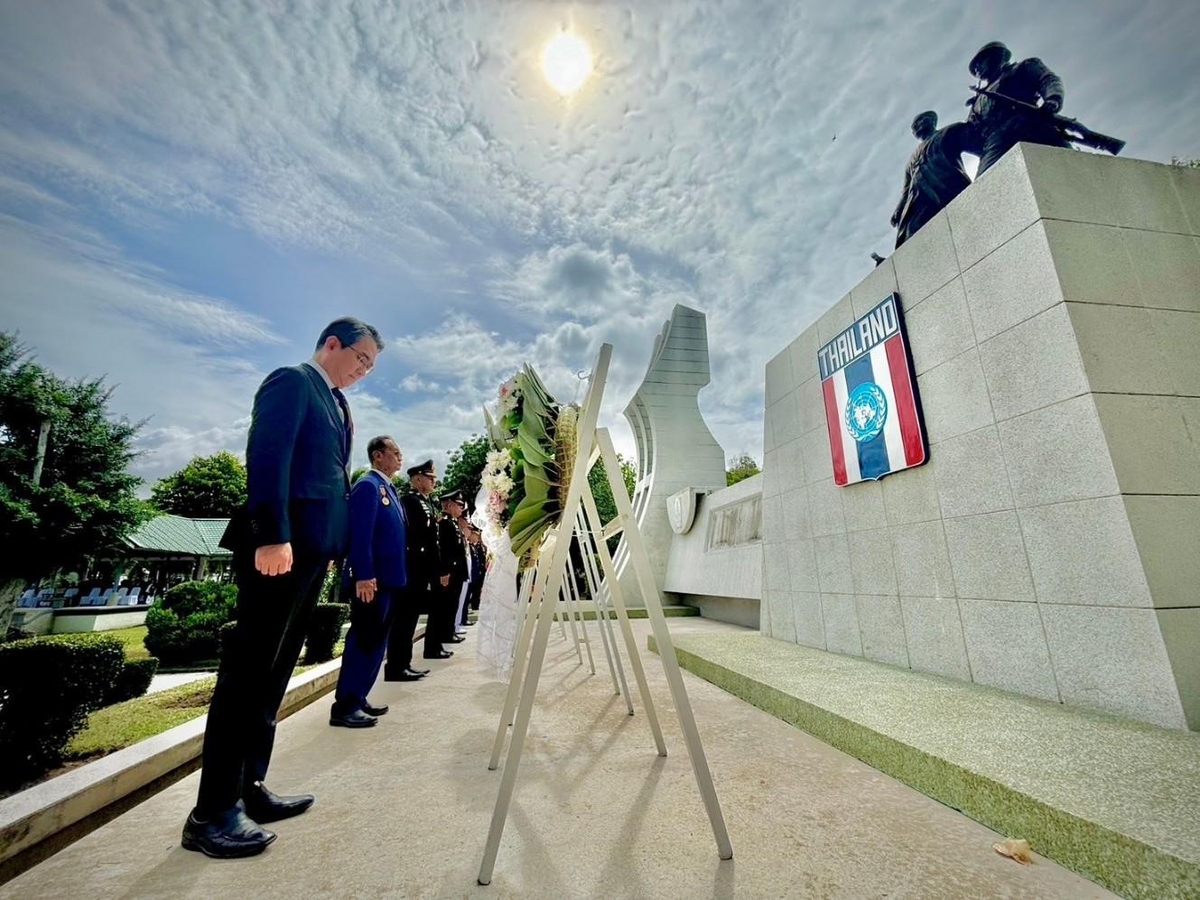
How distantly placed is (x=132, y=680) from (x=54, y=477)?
1283 centimetres

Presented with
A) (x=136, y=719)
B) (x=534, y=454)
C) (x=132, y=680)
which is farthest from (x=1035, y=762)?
(x=132, y=680)

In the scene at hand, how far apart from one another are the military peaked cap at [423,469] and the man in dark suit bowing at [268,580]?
3.08 meters

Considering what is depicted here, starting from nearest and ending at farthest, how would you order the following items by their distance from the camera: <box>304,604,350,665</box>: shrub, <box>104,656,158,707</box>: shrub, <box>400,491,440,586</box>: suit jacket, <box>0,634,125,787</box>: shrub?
<box>0,634,125,787</box>: shrub, <box>400,491,440,586</box>: suit jacket, <box>104,656,158,707</box>: shrub, <box>304,604,350,665</box>: shrub

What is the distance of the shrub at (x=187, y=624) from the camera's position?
9.02 meters

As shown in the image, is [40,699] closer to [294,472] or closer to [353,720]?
[353,720]

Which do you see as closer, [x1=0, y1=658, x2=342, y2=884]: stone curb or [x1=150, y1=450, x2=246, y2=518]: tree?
[x1=0, y1=658, x2=342, y2=884]: stone curb

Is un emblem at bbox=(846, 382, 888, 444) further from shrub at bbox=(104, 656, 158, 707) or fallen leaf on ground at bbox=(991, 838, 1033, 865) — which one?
shrub at bbox=(104, 656, 158, 707)

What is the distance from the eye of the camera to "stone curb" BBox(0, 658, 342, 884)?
1743 mm

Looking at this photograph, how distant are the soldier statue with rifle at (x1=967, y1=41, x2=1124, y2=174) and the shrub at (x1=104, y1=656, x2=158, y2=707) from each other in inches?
419

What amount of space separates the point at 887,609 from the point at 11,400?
21.0 m

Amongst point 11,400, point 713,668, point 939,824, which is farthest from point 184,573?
point 939,824

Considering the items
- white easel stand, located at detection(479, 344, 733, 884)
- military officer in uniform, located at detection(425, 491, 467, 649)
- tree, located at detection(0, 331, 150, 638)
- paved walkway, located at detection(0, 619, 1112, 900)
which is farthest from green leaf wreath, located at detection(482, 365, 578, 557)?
tree, located at detection(0, 331, 150, 638)

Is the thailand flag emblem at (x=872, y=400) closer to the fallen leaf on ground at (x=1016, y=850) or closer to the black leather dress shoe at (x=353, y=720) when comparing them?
the fallen leaf on ground at (x=1016, y=850)

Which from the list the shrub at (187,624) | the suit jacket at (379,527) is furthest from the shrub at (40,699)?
the shrub at (187,624)
